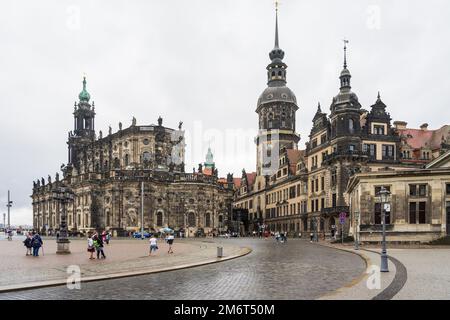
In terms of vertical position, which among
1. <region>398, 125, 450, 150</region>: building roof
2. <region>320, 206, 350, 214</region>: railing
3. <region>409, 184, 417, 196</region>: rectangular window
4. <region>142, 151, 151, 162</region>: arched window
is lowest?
<region>320, 206, 350, 214</region>: railing

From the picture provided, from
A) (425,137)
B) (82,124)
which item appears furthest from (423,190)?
(82,124)

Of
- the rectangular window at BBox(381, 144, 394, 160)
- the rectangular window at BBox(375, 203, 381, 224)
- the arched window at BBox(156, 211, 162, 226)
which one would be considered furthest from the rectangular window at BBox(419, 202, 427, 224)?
the arched window at BBox(156, 211, 162, 226)

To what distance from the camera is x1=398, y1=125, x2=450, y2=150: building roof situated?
7181 cm

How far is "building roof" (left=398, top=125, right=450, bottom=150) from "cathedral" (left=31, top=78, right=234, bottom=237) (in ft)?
132

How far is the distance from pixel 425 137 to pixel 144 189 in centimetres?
5217

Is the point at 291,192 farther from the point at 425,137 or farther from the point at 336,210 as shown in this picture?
the point at 425,137

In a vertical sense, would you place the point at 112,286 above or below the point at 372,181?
below

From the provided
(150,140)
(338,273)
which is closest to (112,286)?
(338,273)

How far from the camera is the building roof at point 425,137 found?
236ft

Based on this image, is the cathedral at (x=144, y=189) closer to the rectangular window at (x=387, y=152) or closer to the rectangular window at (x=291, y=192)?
the rectangular window at (x=291, y=192)

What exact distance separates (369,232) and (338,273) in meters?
26.6

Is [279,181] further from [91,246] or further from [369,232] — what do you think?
[91,246]

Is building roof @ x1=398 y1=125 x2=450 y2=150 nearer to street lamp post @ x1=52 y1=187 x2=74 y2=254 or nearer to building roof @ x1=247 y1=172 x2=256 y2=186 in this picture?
building roof @ x1=247 y1=172 x2=256 y2=186
